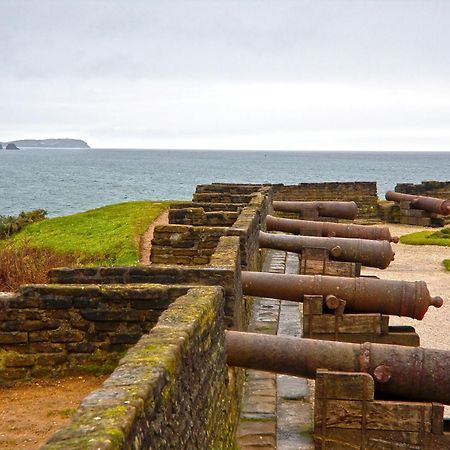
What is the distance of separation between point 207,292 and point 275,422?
6.17 feet

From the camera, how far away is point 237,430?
20.9 ft

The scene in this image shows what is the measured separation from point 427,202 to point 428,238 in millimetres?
3716

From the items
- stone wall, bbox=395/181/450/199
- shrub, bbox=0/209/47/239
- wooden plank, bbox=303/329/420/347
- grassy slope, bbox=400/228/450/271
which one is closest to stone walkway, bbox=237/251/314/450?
wooden plank, bbox=303/329/420/347

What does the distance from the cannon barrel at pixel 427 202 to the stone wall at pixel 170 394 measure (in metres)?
19.0

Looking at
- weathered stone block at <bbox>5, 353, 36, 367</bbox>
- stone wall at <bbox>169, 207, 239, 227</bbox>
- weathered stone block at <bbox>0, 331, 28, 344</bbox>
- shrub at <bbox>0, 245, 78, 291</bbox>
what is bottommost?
shrub at <bbox>0, 245, 78, 291</bbox>

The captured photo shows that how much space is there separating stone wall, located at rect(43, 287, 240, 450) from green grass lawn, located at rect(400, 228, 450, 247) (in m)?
15.2

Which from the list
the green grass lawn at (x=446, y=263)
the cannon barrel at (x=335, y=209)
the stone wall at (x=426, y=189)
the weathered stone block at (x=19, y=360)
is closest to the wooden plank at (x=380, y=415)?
the weathered stone block at (x=19, y=360)

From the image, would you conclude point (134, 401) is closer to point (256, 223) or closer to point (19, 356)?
point (19, 356)

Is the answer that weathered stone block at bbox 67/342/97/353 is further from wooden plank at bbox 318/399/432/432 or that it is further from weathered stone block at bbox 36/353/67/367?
wooden plank at bbox 318/399/432/432

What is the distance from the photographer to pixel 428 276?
594 inches

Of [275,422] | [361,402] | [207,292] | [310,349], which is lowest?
[275,422]

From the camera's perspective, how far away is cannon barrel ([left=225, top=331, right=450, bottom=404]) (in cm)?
583

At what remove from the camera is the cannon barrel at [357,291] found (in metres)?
8.09

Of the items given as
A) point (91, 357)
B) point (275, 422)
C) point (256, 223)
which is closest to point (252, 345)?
point (275, 422)
